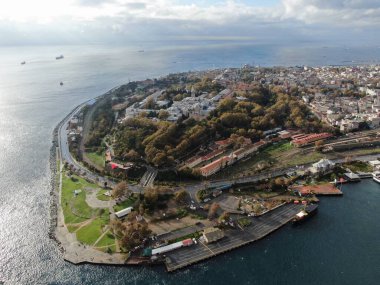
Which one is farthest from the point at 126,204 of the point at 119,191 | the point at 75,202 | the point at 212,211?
the point at 212,211

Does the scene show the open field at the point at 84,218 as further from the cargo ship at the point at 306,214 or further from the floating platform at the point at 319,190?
the floating platform at the point at 319,190

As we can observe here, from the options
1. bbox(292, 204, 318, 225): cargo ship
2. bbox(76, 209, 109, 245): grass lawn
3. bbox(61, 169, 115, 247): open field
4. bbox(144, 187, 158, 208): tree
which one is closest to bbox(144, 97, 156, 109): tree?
bbox(61, 169, 115, 247): open field

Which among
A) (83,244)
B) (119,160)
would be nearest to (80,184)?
(119,160)

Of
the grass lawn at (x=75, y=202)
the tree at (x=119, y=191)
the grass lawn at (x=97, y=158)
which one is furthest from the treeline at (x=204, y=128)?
the tree at (x=119, y=191)

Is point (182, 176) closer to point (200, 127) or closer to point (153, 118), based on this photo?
point (200, 127)

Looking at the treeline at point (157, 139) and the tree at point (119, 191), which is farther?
the treeline at point (157, 139)

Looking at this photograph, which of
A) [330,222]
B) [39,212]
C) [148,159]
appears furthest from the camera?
[148,159]
